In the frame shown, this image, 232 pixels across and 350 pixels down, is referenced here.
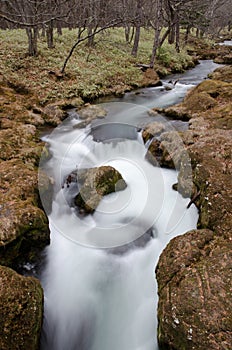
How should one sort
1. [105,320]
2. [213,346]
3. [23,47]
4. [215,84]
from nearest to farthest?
[213,346] → [105,320] → [215,84] → [23,47]

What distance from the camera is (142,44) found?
21.9m

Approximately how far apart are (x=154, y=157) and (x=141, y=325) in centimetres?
436

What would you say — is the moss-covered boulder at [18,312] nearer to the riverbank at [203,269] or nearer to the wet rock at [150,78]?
the riverbank at [203,269]

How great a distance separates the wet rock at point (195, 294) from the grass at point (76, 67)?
29.7 ft

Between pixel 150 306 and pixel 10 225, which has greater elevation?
pixel 10 225

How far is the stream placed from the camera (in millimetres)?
3691

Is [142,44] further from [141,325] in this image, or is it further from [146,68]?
[141,325]

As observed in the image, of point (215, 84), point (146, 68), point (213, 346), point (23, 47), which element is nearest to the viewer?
point (213, 346)

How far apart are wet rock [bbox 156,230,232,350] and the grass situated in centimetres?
906

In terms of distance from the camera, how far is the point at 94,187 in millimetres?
5426

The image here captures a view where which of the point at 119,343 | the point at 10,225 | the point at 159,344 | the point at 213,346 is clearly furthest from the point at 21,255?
the point at 213,346

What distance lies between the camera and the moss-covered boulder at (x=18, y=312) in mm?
2797

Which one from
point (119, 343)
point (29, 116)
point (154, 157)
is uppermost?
point (29, 116)

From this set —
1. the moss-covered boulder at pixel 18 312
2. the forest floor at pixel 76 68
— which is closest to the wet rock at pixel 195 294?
the moss-covered boulder at pixel 18 312
